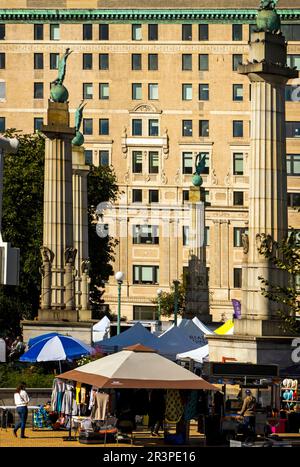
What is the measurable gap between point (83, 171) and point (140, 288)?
64.2 m

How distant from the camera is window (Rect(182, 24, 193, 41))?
449 ft

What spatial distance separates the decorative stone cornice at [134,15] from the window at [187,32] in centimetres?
48

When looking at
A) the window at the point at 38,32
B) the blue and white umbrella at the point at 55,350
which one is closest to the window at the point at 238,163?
the window at the point at 38,32

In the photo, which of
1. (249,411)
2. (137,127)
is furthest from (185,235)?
(249,411)

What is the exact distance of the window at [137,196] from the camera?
5271 inches

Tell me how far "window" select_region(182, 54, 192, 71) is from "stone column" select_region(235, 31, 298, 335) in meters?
90.1

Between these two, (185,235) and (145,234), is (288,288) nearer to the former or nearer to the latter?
(185,235)

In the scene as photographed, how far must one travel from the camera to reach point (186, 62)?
137m

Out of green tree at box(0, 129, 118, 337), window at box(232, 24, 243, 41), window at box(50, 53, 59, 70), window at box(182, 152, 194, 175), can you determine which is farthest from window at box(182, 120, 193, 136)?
green tree at box(0, 129, 118, 337)

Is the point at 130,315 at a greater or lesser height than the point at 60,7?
lesser

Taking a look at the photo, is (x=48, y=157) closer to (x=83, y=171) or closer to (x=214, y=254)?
(x=83, y=171)

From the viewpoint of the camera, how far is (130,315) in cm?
13075

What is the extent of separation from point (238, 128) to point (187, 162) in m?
5.26
